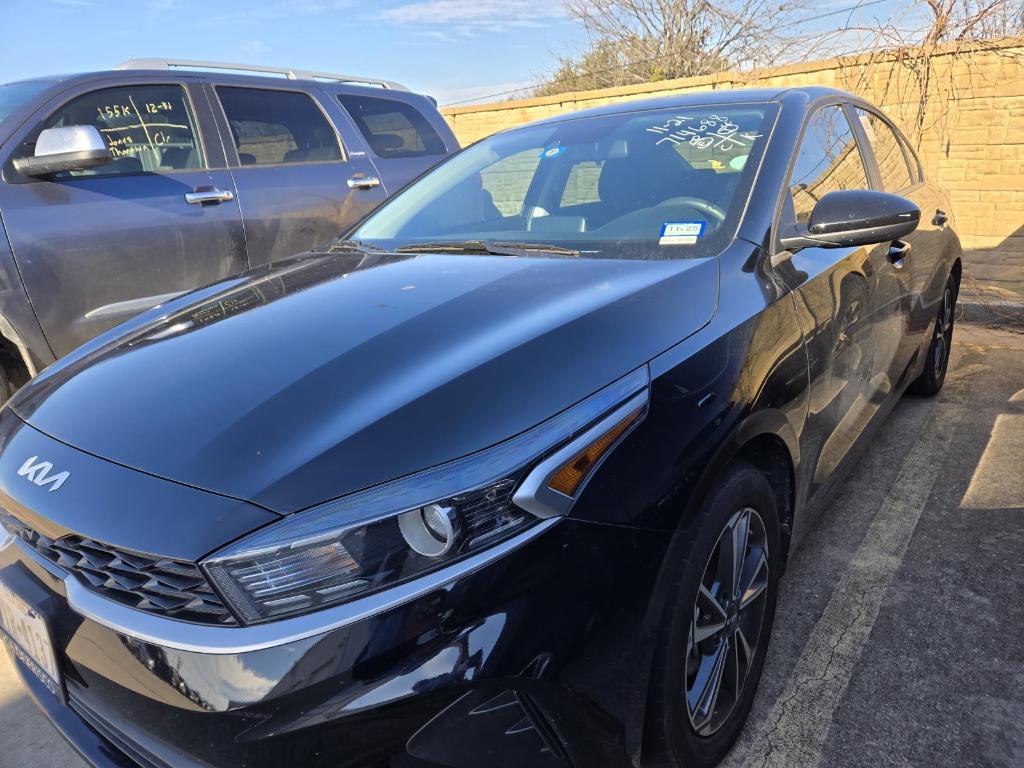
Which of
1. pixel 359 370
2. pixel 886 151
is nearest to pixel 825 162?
pixel 886 151

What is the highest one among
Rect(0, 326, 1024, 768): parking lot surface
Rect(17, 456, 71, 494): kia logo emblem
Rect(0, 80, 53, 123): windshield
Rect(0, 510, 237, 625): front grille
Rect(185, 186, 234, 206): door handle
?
Rect(0, 80, 53, 123): windshield

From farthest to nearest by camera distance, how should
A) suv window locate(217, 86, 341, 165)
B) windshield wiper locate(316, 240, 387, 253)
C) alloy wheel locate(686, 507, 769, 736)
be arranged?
suv window locate(217, 86, 341, 165), windshield wiper locate(316, 240, 387, 253), alloy wheel locate(686, 507, 769, 736)

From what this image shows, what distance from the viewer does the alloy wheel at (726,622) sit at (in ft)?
5.56

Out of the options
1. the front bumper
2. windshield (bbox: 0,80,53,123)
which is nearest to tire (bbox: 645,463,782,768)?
the front bumper

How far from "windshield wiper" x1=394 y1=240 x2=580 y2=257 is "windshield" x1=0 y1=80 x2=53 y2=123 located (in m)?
2.39

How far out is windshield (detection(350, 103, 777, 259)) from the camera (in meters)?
2.16

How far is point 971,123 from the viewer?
244 inches

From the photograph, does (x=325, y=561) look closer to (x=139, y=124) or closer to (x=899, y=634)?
(x=899, y=634)

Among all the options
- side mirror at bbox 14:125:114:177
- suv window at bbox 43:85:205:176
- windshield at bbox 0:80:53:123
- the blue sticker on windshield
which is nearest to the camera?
the blue sticker on windshield

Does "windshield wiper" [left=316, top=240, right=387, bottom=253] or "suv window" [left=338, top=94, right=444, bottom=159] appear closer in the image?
"windshield wiper" [left=316, top=240, right=387, bottom=253]

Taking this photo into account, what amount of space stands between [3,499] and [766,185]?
2086 mm

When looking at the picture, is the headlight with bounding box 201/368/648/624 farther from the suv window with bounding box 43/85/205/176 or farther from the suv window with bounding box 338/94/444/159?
the suv window with bounding box 338/94/444/159

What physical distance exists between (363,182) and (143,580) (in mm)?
3794

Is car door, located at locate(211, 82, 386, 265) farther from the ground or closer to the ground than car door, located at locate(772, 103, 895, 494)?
farther from the ground
